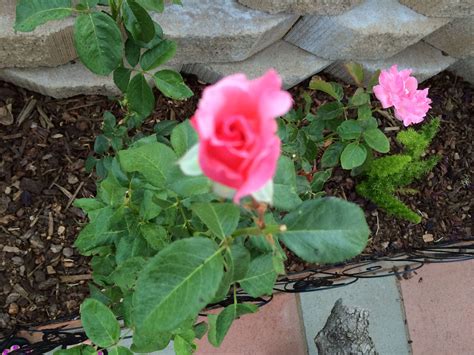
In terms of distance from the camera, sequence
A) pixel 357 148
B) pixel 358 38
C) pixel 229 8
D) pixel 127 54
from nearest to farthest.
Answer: pixel 127 54 < pixel 357 148 < pixel 229 8 < pixel 358 38

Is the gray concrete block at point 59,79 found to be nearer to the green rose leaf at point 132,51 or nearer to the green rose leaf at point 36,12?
the green rose leaf at point 132,51

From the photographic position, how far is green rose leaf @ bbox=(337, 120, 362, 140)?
1.35 metres

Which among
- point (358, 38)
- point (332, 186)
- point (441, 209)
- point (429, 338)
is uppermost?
point (358, 38)

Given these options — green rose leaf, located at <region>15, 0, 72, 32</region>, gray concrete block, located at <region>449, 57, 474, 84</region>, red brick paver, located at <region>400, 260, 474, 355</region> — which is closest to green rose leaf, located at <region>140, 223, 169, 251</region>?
green rose leaf, located at <region>15, 0, 72, 32</region>

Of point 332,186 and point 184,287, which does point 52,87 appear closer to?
point 332,186

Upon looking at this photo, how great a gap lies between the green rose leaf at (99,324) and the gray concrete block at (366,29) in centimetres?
106

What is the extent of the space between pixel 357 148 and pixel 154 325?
809 millimetres

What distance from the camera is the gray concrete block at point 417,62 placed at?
190 cm

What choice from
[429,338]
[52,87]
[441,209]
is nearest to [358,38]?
[441,209]

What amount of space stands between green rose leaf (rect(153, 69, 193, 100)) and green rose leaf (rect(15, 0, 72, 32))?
0.82 ft

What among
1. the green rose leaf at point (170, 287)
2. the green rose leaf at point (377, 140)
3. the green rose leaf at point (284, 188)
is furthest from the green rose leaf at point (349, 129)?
the green rose leaf at point (170, 287)

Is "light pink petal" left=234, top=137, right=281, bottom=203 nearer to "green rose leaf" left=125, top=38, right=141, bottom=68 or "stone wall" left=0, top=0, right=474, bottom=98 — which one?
"green rose leaf" left=125, top=38, right=141, bottom=68

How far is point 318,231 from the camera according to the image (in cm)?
79

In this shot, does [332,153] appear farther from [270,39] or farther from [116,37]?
[116,37]
